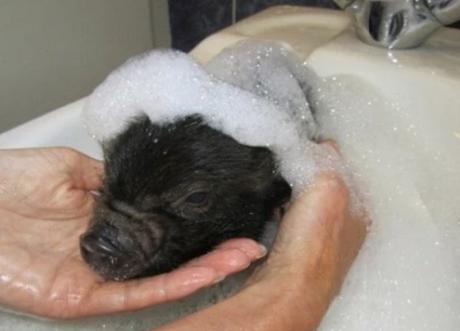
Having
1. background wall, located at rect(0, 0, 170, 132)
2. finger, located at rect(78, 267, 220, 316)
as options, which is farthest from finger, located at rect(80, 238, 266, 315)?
background wall, located at rect(0, 0, 170, 132)

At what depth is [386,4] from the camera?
2.80 feet

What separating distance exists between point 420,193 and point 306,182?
0.63 feet

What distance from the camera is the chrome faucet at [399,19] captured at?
2.71ft

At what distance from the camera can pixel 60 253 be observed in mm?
793

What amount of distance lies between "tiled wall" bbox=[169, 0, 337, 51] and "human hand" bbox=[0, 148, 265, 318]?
0.43 m

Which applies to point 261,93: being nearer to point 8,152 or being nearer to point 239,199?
point 239,199

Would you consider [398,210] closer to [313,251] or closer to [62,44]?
[313,251]

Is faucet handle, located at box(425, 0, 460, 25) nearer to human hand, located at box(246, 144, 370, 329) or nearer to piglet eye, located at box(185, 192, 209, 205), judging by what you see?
human hand, located at box(246, 144, 370, 329)

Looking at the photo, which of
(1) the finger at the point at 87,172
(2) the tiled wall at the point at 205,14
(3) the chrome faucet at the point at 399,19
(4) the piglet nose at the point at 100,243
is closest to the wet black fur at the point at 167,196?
(4) the piglet nose at the point at 100,243

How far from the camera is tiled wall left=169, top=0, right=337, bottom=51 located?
112cm

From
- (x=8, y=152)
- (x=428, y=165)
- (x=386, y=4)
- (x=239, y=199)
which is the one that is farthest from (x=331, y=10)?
(x=8, y=152)

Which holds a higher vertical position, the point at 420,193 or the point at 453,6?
the point at 453,6

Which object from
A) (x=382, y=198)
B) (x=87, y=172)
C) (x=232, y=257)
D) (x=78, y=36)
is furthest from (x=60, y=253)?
(x=78, y=36)

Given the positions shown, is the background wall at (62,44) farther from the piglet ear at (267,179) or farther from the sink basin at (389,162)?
the piglet ear at (267,179)
